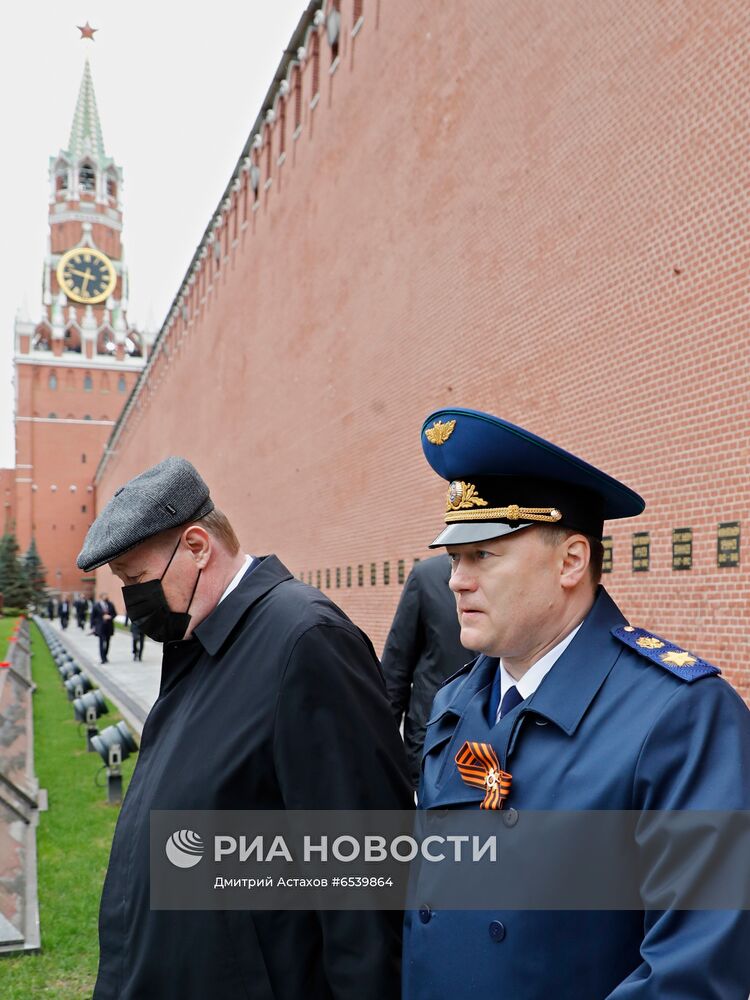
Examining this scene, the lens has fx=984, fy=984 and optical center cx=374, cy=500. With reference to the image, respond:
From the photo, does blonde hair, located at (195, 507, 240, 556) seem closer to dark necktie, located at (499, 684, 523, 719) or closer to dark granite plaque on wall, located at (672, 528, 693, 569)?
dark necktie, located at (499, 684, 523, 719)

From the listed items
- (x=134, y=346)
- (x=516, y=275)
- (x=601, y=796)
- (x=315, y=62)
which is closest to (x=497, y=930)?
(x=601, y=796)

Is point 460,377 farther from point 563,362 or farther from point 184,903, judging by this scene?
point 184,903

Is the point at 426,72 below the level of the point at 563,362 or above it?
above

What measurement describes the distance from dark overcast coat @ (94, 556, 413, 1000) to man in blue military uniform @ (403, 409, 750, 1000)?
12 centimetres

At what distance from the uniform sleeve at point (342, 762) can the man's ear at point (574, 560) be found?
1.63 feet

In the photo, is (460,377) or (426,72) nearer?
(460,377)

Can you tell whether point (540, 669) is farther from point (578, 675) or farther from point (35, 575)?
point (35, 575)

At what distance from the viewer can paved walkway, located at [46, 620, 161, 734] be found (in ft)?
41.2

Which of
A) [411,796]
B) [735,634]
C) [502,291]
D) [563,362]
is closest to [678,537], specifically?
[735,634]

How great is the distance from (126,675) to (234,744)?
649 inches

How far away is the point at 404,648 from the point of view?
13.0 feet

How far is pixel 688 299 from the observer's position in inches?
282

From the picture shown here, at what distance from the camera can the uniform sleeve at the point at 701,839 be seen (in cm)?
118

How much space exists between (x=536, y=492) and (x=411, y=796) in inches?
27.2
